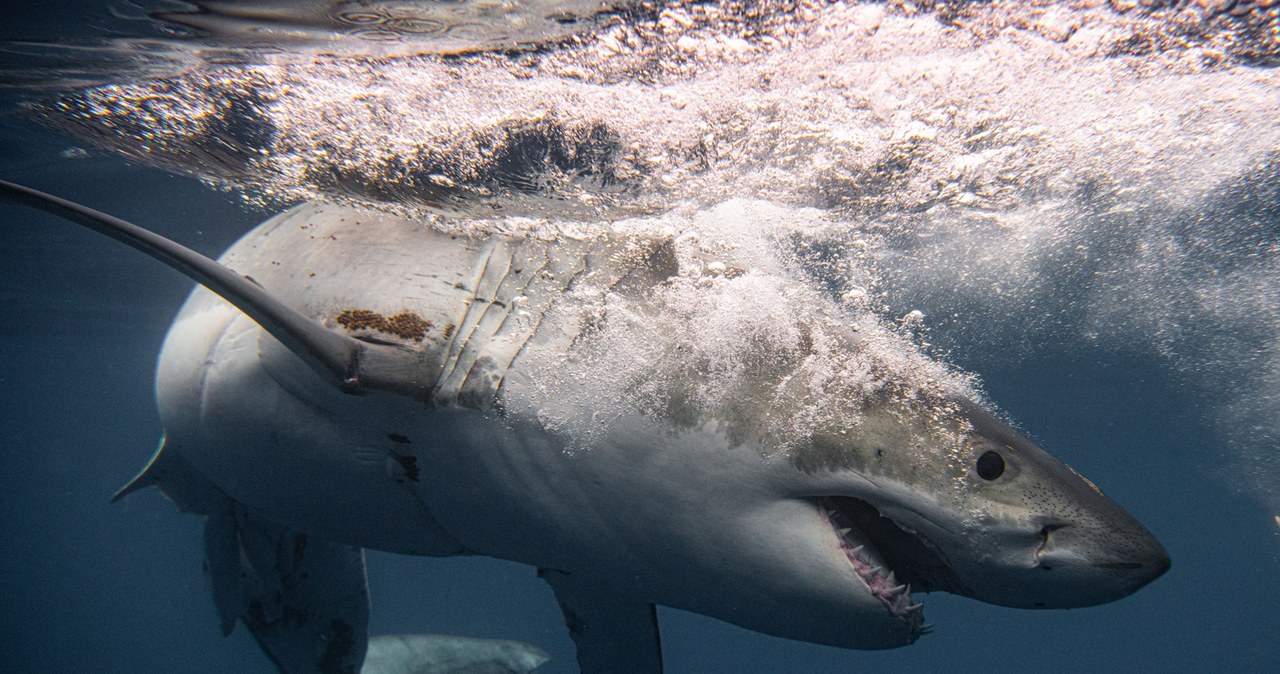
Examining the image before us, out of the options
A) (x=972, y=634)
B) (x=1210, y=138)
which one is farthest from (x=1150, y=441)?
(x=972, y=634)

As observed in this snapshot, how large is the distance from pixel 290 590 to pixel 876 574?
4.96 meters

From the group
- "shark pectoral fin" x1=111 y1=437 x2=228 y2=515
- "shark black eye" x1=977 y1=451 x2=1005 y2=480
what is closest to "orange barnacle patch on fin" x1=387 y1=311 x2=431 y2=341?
"shark black eye" x1=977 y1=451 x2=1005 y2=480

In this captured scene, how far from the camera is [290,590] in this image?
17.4ft

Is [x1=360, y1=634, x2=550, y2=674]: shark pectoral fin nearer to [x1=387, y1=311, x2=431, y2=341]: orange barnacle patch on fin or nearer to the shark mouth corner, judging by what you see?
[x1=387, y1=311, x2=431, y2=341]: orange barnacle patch on fin

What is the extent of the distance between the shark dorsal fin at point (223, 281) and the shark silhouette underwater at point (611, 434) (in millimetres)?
11

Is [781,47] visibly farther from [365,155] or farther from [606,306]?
[365,155]

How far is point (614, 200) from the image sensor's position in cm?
612

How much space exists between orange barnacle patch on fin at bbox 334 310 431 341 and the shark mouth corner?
1.82m

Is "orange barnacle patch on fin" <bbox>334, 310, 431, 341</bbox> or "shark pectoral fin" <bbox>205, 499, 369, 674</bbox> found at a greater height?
"orange barnacle patch on fin" <bbox>334, 310, 431, 341</bbox>

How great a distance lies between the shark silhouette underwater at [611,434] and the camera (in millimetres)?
2131

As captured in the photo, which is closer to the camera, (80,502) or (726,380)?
(726,380)

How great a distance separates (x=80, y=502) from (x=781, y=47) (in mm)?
155523

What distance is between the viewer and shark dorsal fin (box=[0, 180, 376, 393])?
2.28m

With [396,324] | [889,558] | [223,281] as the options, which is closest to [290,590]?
[396,324]
